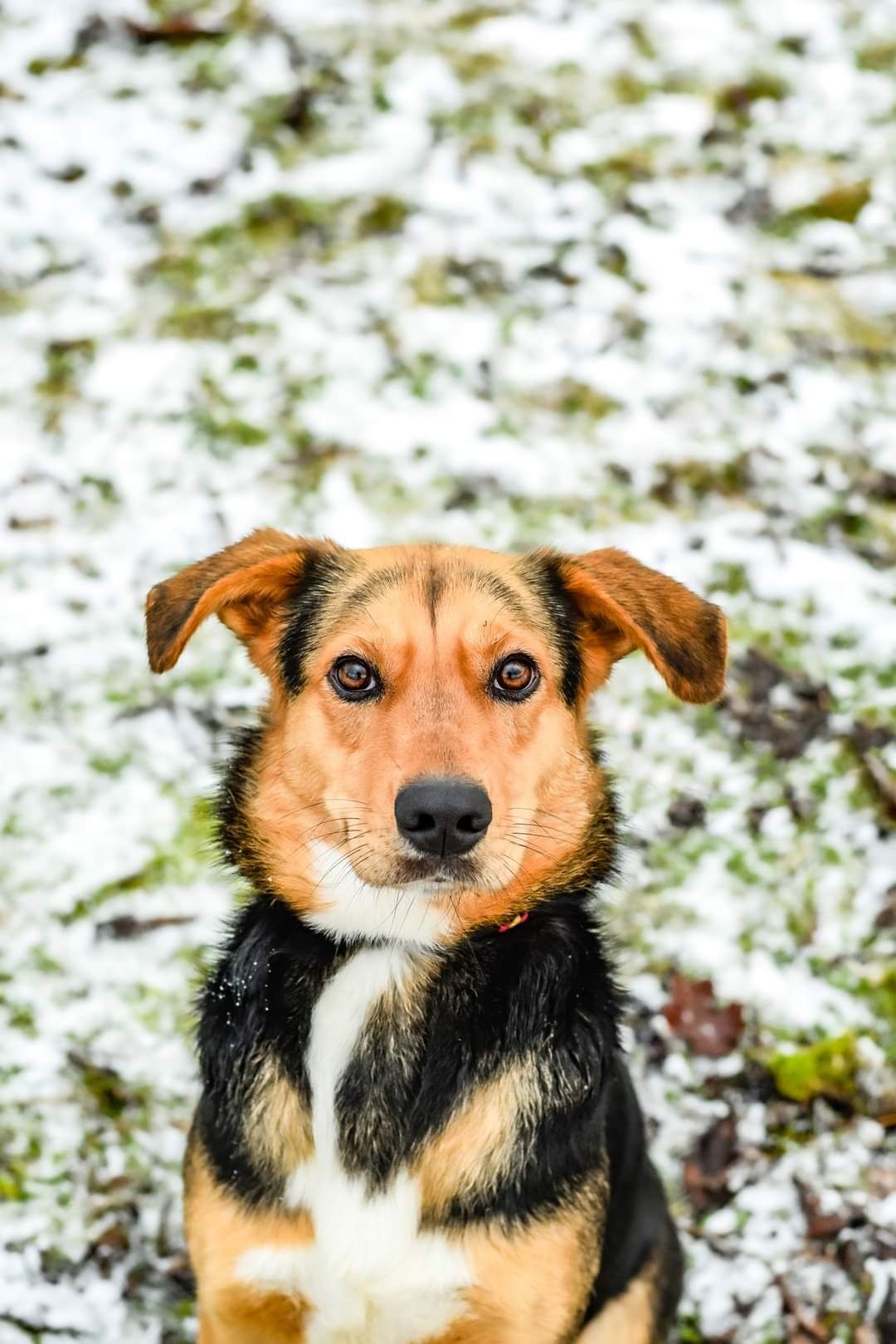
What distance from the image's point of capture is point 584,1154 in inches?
137

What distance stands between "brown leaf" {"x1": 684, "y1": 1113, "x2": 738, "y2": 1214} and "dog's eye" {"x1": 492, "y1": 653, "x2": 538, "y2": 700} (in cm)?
194

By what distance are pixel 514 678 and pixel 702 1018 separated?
1897 mm

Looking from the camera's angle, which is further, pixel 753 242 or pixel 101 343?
pixel 753 242

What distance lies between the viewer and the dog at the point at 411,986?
3340mm

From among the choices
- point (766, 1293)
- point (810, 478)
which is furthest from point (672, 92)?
point (766, 1293)

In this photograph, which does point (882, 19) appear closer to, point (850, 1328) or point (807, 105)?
point (807, 105)

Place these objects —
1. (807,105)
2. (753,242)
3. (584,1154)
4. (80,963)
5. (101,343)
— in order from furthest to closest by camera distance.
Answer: (807,105) → (753,242) → (101,343) → (80,963) → (584,1154)

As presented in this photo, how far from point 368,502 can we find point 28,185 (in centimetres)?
295

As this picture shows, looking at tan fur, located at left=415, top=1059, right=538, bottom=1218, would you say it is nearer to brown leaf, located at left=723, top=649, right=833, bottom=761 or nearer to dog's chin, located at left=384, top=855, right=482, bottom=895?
dog's chin, located at left=384, top=855, right=482, bottom=895

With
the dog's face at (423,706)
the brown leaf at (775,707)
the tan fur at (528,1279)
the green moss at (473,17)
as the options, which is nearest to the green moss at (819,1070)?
the brown leaf at (775,707)

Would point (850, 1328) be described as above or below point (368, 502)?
below

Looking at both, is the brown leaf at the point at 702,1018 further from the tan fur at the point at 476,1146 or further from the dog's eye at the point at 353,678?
the dog's eye at the point at 353,678

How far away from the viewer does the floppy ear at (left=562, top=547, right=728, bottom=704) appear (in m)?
3.41

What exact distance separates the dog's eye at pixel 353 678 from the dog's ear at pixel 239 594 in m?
0.32
